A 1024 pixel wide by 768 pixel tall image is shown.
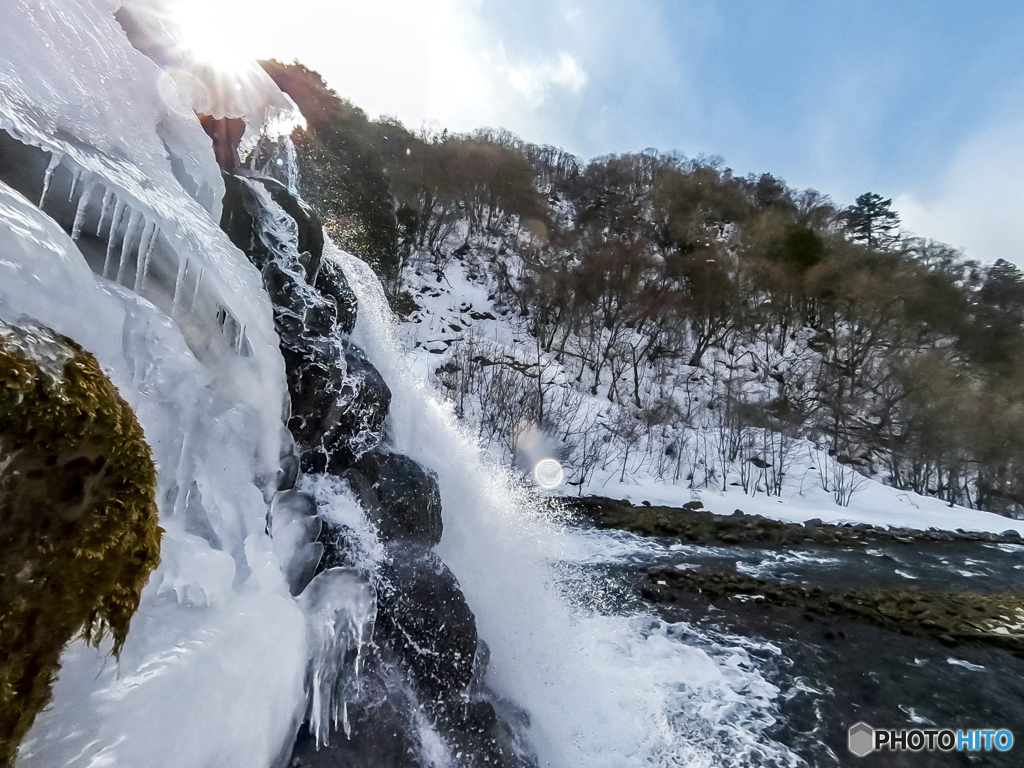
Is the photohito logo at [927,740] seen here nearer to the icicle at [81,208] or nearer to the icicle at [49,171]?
the icicle at [81,208]

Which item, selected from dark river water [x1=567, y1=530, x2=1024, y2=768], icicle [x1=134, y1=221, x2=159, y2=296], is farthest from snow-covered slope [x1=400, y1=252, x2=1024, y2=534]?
icicle [x1=134, y1=221, x2=159, y2=296]

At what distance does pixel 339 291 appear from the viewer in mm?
6207

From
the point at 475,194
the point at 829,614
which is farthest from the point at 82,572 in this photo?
the point at 475,194

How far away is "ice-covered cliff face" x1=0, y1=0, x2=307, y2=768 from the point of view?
5.49ft

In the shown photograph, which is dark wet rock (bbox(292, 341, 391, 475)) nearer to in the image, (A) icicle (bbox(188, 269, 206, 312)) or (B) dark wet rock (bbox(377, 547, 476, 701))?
(B) dark wet rock (bbox(377, 547, 476, 701))

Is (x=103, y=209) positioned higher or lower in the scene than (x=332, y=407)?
higher

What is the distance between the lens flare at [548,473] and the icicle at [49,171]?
12554mm

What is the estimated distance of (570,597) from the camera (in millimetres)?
7547

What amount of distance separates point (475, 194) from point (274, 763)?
2938 centimetres

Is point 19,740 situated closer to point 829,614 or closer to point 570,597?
point 570,597

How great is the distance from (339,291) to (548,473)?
9628 millimetres

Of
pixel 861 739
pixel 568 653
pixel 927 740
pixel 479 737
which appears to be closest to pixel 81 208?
pixel 479 737

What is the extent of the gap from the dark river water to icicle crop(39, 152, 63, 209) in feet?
25.7

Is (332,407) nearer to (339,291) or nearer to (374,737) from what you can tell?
(339,291)
